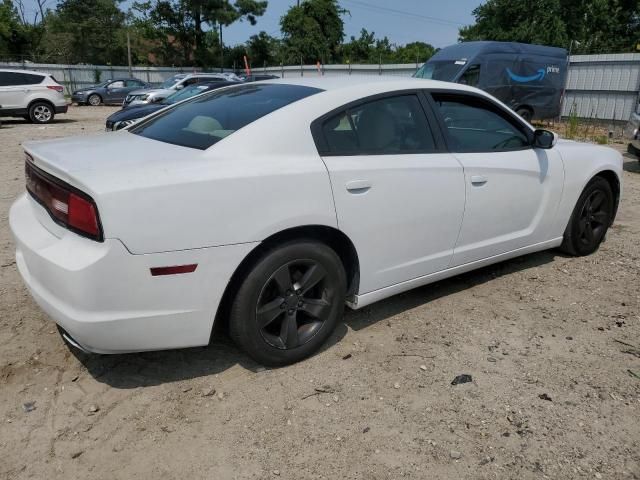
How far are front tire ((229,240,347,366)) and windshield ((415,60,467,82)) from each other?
11.7m

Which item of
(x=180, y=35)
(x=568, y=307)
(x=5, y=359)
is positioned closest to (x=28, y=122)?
(x=5, y=359)

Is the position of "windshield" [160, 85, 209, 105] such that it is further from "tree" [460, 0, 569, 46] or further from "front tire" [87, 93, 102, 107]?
"tree" [460, 0, 569, 46]

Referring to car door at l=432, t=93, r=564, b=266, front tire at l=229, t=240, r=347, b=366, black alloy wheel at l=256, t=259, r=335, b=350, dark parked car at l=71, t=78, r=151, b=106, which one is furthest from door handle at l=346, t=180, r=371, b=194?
dark parked car at l=71, t=78, r=151, b=106

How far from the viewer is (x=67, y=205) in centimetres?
239

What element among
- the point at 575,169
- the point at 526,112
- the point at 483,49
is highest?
the point at 483,49

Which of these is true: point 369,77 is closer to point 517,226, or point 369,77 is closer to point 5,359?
point 517,226

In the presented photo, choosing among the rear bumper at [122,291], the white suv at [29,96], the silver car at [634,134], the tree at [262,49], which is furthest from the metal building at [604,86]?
the tree at [262,49]

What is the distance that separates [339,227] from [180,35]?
48.5 metres

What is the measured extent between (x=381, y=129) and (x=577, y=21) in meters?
36.6

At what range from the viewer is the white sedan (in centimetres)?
232

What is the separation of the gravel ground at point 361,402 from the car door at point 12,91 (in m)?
14.2

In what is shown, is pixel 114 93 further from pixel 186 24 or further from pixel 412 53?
pixel 412 53

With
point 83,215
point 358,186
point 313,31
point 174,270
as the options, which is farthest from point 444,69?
point 313,31

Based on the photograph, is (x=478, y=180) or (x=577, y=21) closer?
(x=478, y=180)
